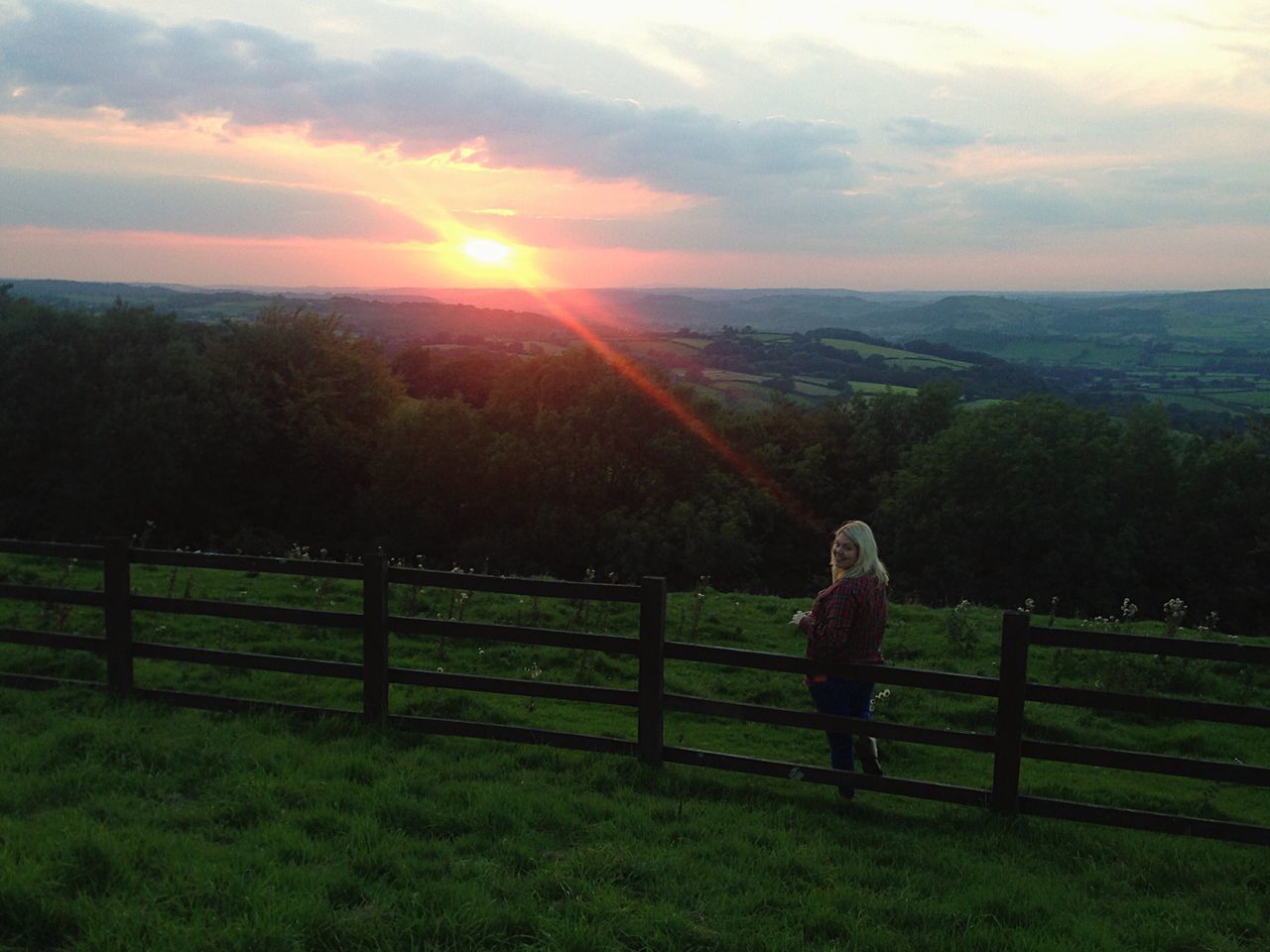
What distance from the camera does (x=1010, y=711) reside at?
6.55 metres

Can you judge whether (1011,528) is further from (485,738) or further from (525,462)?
(485,738)

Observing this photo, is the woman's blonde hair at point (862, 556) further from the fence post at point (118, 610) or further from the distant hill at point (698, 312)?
the distant hill at point (698, 312)

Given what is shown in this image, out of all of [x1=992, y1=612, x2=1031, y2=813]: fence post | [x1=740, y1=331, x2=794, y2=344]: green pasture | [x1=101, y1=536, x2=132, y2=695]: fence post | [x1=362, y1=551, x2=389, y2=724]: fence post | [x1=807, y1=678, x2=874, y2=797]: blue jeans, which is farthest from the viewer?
[x1=740, y1=331, x2=794, y2=344]: green pasture

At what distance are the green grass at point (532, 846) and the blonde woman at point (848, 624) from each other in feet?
2.18

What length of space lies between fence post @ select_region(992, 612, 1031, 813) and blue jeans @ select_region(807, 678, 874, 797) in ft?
3.07

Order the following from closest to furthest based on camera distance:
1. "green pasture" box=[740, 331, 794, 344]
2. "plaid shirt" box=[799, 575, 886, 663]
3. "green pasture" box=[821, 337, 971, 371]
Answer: "plaid shirt" box=[799, 575, 886, 663] → "green pasture" box=[821, 337, 971, 371] → "green pasture" box=[740, 331, 794, 344]

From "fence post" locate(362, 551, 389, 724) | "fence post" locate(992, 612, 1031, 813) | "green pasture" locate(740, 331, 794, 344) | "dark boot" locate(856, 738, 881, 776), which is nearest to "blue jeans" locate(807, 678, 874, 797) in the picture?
"dark boot" locate(856, 738, 881, 776)

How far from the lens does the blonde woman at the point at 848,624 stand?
688 cm

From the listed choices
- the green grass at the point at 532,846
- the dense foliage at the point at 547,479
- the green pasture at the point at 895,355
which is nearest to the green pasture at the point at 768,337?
the green pasture at the point at 895,355

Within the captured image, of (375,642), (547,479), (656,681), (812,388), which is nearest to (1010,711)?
(656,681)

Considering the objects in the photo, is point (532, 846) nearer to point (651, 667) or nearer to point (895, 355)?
point (651, 667)

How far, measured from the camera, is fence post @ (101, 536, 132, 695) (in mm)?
8336

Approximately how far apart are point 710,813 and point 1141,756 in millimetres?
2846

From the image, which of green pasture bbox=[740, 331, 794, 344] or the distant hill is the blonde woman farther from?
green pasture bbox=[740, 331, 794, 344]
